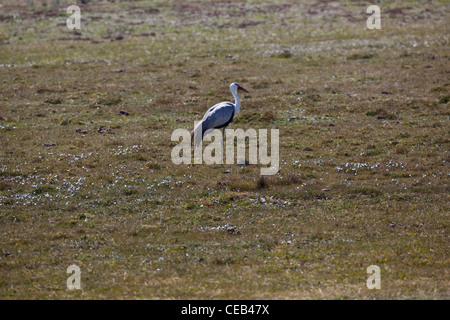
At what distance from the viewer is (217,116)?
21578 millimetres

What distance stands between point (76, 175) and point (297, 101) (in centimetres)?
1302

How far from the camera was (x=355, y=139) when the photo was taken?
22.2 metres

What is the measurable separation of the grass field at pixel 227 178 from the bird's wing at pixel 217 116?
1855 millimetres

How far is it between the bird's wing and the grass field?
1.86 m

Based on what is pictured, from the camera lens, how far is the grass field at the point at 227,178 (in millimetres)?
12281

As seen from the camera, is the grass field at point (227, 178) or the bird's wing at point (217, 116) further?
the bird's wing at point (217, 116)

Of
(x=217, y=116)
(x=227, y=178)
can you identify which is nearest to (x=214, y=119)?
(x=217, y=116)

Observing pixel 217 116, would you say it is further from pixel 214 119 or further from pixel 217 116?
pixel 214 119

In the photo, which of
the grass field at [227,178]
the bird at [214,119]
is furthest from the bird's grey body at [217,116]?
the grass field at [227,178]

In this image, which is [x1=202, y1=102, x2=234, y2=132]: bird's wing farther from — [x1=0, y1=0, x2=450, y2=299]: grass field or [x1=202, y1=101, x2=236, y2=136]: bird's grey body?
[x1=0, y1=0, x2=450, y2=299]: grass field

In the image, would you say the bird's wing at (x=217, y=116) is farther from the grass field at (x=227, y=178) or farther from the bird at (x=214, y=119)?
the grass field at (x=227, y=178)

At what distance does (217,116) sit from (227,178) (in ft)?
12.5

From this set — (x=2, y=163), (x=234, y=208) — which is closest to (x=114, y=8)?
(x=2, y=163)
